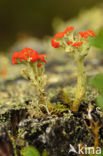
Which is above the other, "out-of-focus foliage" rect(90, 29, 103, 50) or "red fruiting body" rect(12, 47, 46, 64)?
"red fruiting body" rect(12, 47, 46, 64)

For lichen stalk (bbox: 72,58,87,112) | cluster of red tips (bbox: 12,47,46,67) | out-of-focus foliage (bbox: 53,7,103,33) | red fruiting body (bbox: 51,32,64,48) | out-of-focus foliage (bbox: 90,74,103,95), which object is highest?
out-of-focus foliage (bbox: 53,7,103,33)

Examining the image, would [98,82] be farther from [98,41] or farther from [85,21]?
[85,21]

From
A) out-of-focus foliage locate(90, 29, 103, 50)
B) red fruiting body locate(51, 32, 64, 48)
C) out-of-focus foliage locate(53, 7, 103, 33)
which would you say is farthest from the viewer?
out-of-focus foliage locate(53, 7, 103, 33)

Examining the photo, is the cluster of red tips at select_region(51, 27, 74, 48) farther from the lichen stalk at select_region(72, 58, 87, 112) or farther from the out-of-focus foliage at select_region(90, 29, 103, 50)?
the out-of-focus foliage at select_region(90, 29, 103, 50)

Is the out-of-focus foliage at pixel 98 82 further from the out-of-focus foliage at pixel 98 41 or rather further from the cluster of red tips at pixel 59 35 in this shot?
the cluster of red tips at pixel 59 35

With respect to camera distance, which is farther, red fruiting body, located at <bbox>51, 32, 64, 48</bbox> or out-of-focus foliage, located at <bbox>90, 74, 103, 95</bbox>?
red fruiting body, located at <bbox>51, 32, 64, 48</bbox>

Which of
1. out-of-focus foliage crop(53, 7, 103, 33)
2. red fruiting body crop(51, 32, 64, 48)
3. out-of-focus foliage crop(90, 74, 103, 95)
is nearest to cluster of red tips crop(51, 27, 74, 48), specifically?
red fruiting body crop(51, 32, 64, 48)

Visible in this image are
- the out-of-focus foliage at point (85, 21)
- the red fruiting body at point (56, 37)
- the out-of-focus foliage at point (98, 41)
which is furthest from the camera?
the out-of-focus foliage at point (85, 21)

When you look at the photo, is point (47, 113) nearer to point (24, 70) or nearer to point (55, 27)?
point (24, 70)

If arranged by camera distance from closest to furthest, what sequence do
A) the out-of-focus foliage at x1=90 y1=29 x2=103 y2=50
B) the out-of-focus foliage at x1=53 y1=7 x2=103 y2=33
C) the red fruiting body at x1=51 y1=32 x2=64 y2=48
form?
the out-of-focus foliage at x1=90 y1=29 x2=103 y2=50, the red fruiting body at x1=51 y1=32 x2=64 y2=48, the out-of-focus foliage at x1=53 y1=7 x2=103 y2=33

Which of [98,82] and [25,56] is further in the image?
[25,56]

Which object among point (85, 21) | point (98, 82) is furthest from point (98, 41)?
point (85, 21)

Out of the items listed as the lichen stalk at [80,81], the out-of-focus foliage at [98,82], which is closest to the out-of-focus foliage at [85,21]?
the lichen stalk at [80,81]
